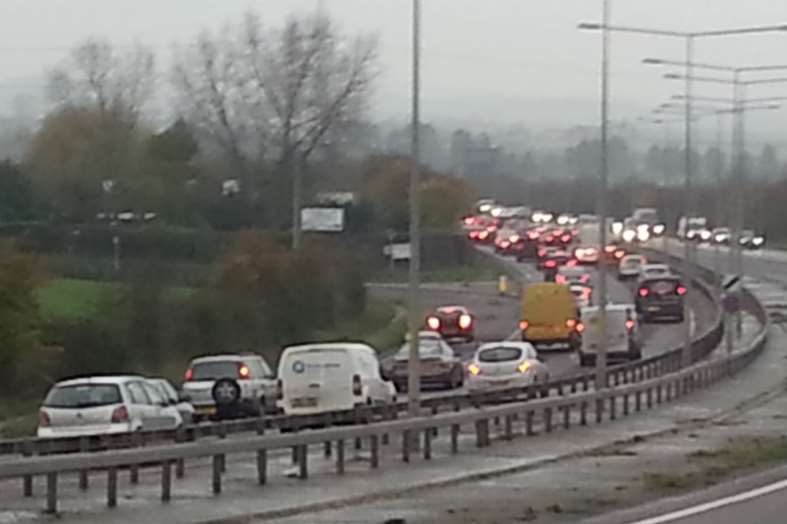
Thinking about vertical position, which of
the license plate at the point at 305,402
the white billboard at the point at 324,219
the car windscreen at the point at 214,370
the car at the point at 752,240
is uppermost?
the white billboard at the point at 324,219

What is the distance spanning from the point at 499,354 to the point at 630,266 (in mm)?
69075

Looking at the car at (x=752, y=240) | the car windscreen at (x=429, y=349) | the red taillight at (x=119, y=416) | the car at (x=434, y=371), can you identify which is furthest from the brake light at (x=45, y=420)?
the car at (x=752, y=240)

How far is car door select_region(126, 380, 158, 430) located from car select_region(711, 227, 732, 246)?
60318mm

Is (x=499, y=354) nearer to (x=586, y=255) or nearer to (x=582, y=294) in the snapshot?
(x=582, y=294)

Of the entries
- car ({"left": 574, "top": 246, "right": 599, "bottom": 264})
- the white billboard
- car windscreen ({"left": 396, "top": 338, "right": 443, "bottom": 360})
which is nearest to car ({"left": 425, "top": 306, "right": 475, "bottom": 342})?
the white billboard

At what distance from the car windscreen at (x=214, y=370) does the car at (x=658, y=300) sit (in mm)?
45745

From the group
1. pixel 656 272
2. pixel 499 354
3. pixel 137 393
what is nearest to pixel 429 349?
pixel 499 354

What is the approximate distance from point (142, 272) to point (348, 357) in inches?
997

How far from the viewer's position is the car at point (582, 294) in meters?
82.9

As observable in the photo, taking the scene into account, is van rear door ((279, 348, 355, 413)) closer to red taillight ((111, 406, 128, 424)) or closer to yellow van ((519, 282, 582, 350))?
red taillight ((111, 406, 128, 424))

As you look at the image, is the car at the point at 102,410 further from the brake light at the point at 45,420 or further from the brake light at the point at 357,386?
the brake light at the point at 357,386

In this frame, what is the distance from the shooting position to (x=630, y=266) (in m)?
118

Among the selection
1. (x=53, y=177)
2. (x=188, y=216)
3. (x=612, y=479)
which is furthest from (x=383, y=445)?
(x=53, y=177)

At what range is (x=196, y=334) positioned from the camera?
63.2m
